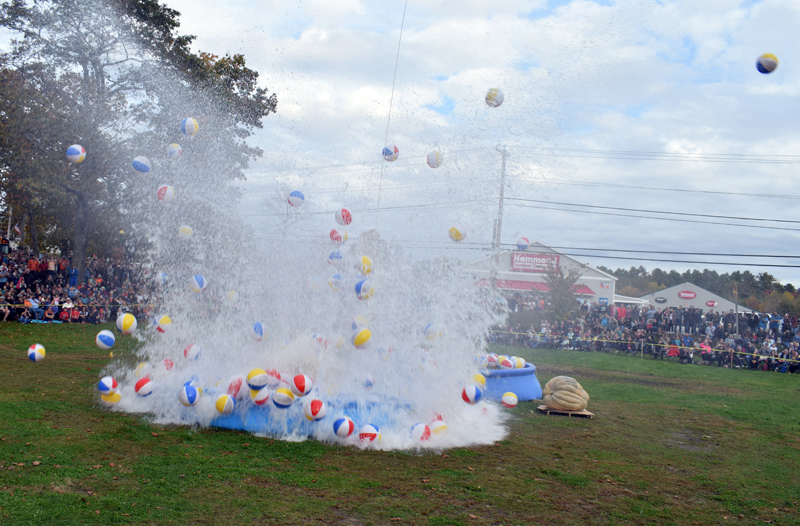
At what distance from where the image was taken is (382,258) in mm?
8797

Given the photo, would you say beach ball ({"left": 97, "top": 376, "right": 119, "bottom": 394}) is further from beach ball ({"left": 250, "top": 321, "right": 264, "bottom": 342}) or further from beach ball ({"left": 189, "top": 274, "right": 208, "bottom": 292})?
beach ball ({"left": 250, "top": 321, "right": 264, "bottom": 342})

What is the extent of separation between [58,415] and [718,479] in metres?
8.68

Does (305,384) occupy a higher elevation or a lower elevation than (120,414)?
higher

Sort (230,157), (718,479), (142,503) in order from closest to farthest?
1. (142,503)
2. (718,479)
3. (230,157)

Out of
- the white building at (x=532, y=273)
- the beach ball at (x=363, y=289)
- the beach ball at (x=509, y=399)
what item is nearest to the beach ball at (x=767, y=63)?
the beach ball at (x=509, y=399)

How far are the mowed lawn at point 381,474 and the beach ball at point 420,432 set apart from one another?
0.80 feet

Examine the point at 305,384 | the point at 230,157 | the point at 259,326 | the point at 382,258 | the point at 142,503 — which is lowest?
the point at 142,503

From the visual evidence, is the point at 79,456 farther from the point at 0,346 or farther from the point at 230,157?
the point at 230,157

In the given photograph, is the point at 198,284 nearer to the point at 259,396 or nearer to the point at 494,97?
the point at 259,396

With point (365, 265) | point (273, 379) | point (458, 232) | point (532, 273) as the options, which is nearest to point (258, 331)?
point (273, 379)

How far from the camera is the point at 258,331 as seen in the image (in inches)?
332

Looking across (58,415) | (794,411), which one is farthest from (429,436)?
(794,411)

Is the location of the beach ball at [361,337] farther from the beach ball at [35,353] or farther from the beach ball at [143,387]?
the beach ball at [35,353]

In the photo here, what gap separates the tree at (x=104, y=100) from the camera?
771 inches
